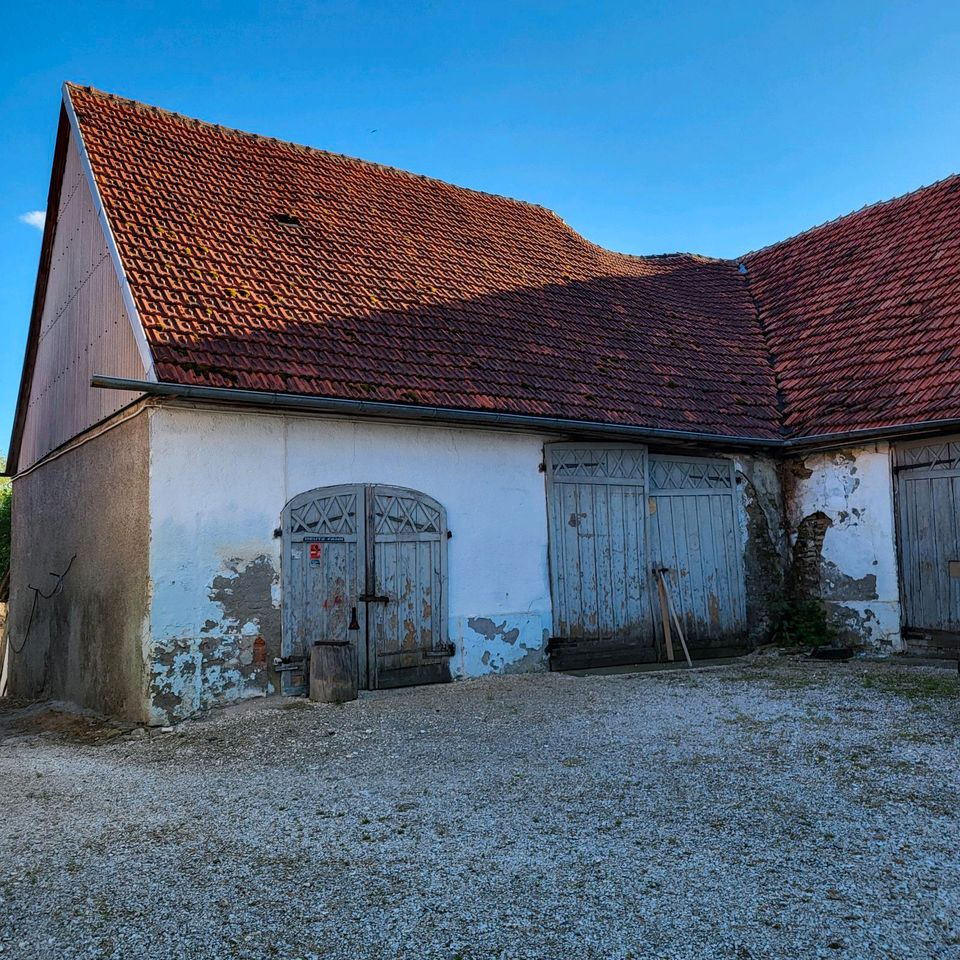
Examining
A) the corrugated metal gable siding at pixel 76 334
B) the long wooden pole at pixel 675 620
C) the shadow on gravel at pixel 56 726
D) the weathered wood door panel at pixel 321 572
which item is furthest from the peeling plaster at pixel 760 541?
the shadow on gravel at pixel 56 726

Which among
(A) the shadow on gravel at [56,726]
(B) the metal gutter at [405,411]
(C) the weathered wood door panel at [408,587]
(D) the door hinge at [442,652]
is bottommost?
(A) the shadow on gravel at [56,726]

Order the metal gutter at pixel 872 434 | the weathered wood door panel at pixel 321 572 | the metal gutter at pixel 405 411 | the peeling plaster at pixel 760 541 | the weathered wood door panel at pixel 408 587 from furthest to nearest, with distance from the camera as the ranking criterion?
1. the peeling plaster at pixel 760 541
2. the metal gutter at pixel 872 434
3. the weathered wood door panel at pixel 408 587
4. the weathered wood door panel at pixel 321 572
5. the metal gutter at pixel 405 411

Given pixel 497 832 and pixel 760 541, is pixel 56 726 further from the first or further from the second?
pixel 760 541

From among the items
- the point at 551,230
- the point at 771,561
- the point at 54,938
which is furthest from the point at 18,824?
the point at 551,230

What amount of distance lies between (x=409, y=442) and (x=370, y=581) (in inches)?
54.5

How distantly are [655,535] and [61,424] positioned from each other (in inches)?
280

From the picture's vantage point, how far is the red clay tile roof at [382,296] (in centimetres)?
819

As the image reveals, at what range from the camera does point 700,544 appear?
1018 centimetres

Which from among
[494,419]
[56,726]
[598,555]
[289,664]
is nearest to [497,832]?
[289,664]

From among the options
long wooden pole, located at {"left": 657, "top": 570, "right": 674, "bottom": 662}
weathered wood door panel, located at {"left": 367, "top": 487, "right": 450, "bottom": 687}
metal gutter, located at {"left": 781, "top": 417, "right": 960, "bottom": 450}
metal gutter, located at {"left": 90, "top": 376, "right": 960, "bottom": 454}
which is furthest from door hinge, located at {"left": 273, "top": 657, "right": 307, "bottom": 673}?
metal gutter, located at {"left": 781, "top": 417, "right": 960, "bottom": 450}

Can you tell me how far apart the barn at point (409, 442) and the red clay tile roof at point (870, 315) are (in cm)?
6

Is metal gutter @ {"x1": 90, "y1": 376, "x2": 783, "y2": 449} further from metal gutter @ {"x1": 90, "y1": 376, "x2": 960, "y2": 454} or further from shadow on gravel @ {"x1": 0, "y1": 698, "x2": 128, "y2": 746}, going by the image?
shadow on gravel @ {"x1": 0, "y1": 698, "x2": 128, "y2": 746}

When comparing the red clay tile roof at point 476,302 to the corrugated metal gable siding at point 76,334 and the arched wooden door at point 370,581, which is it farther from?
the arched wooden door at point 370,581

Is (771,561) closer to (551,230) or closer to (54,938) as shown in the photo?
(551,230)
